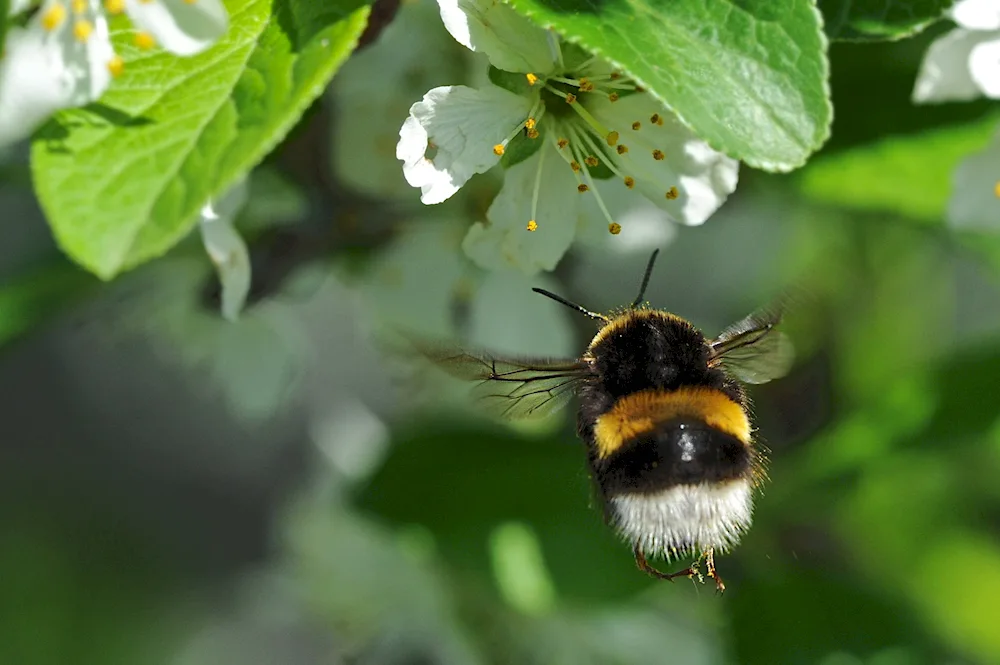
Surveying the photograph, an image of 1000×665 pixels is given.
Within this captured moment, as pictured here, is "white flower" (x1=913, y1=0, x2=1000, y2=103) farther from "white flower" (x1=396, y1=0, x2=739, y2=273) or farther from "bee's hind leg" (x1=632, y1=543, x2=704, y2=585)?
"bee's hind leg" (x1=632, y1=543, x2=704, y2=585)

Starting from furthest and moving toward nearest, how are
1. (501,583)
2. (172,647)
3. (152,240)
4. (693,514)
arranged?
(172,647) → (501,583) → (693,514) → (152,240)

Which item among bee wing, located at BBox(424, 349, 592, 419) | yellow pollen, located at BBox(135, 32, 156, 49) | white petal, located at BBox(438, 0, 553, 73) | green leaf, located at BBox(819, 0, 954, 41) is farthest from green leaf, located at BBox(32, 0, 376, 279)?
green leaf, located at BBox(819, 0, 954, 41)

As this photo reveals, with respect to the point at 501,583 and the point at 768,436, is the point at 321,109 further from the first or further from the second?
the point at 768,436

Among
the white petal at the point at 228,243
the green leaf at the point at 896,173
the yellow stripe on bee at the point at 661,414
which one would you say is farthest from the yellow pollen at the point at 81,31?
the green leaf at the point at 896,173

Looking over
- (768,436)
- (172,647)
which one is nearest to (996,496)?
(768,436)

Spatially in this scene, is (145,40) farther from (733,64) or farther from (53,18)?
(733,64)

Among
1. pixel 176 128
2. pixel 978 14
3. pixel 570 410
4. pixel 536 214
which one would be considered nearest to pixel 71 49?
pixel 176 128

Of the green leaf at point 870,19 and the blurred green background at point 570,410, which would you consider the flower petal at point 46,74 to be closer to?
the blurred green background at point 570,410
